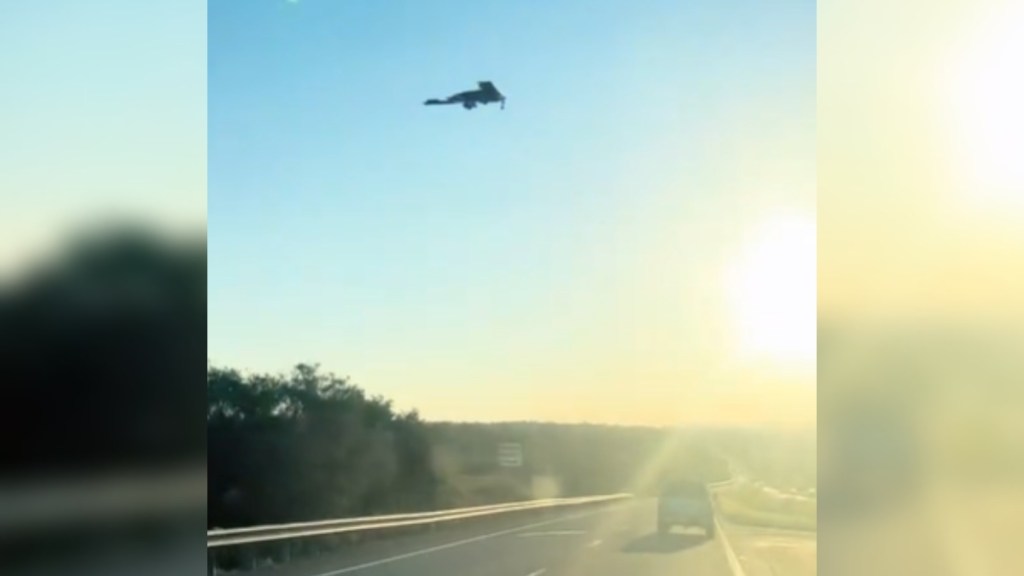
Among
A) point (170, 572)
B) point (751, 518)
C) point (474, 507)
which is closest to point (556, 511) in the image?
point (474, 507)

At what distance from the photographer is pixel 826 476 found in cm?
346

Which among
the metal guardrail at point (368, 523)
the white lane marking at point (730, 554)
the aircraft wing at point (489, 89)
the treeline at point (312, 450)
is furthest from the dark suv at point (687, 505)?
the aircraft wing at point (489, 89)

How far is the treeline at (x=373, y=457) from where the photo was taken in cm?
438

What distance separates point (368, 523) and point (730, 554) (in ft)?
4.97

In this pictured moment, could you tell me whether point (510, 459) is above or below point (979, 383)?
below

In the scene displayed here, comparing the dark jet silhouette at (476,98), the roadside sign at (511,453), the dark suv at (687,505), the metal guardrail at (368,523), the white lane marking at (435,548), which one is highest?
the dark jet silhouette at (476,98)

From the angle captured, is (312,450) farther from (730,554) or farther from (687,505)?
(730,554)

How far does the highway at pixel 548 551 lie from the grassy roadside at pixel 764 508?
272 millimetres

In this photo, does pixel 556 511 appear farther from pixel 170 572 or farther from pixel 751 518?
pixel 170 572

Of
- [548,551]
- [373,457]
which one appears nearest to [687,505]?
[548,551]

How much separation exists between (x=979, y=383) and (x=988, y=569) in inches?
18.6

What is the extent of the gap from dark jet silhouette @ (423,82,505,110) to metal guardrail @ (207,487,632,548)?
140cm

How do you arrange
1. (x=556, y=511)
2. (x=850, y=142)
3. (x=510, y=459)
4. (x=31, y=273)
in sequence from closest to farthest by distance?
(x=850, y=142) < (x=31, y=273) < (x=510, y=459) < (x=556, y=511)

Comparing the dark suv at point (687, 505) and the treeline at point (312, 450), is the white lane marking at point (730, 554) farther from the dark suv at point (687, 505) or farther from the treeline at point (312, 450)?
the treeline at point (312, 450)
